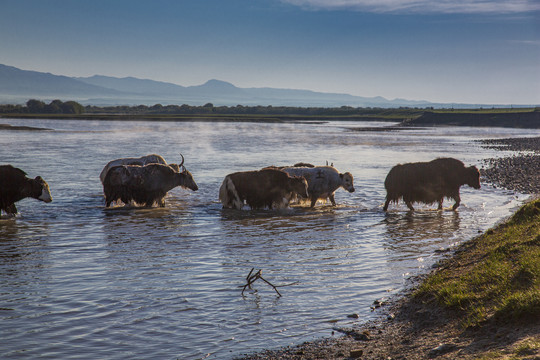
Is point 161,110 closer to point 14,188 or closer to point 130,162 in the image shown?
point 130,162

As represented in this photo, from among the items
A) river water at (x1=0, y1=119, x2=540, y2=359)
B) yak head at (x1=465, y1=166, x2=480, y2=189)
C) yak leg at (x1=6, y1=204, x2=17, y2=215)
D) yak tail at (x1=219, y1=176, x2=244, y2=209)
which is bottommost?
river water at (x1=0, y1=119, x2=540, y2=359)

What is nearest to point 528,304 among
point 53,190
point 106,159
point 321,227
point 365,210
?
point 321,227

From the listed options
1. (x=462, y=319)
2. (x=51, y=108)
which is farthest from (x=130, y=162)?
(x=51, y=108)

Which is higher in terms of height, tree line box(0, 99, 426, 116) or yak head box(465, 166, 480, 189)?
tree line box(0, 99, 426, 116)

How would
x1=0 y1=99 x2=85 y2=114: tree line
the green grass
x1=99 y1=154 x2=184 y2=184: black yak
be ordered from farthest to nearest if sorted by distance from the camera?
x1=0 y1=99 x2=85 y2=114: tree line < x1=99 y1=154 x2=184 y2=184: black yak < the green grass

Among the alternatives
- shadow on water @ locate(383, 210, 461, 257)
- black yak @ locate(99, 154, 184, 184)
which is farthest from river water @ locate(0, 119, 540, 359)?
black yak @ locate(99, 154, 184, 184)

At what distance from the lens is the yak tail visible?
15.6 meters

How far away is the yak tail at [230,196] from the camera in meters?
15.6

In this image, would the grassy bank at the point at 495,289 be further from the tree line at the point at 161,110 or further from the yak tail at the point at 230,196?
the tree line at the point at 161,110

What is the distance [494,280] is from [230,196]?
940cm

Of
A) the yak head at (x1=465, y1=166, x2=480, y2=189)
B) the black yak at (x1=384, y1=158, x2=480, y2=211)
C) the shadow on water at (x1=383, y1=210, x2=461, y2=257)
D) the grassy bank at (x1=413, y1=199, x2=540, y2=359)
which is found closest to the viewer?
the grassy bank at (x1=413, y1=199, x2=540, y2=359)

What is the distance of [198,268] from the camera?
934cm

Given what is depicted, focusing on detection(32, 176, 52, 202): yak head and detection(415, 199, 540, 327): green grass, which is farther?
detection(32, 176, 52, 202): yak head

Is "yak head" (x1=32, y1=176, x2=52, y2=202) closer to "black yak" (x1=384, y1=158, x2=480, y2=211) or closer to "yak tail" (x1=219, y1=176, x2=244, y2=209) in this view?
"yak tail" (x1=219, y1=176, x2=244, y2=209)
